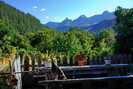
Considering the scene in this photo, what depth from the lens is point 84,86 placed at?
378 centimetres

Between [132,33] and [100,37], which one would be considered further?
[100,37]

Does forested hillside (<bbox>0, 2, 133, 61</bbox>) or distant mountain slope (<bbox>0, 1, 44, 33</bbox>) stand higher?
distant mountain slope (<bbox>0, 1, 44, 33</bbox>)

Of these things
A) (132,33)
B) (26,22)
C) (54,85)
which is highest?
(26,22)

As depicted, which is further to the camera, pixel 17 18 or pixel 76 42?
pixel 17 18

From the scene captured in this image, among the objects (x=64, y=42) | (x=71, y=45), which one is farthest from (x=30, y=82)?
(x=64, y=42)

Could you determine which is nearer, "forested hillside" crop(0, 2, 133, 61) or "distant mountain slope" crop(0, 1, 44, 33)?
"forested hillside" crop(0, 2, 133, 61)

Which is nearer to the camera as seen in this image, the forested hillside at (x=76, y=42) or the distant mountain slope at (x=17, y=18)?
the forested hillside at (x=76, y=42)

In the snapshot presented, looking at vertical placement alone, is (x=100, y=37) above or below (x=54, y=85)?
above

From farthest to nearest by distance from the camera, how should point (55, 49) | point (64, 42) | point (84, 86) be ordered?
point (55, 49)
point (64, 42)
point (84, 86)

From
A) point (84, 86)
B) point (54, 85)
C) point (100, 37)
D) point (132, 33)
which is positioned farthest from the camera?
point (100, 37)

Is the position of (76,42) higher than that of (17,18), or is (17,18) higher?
(17,18)

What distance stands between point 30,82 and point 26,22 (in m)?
82.4

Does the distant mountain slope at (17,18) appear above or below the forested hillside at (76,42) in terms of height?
above

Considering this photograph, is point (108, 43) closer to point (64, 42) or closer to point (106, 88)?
point (64, 42)
